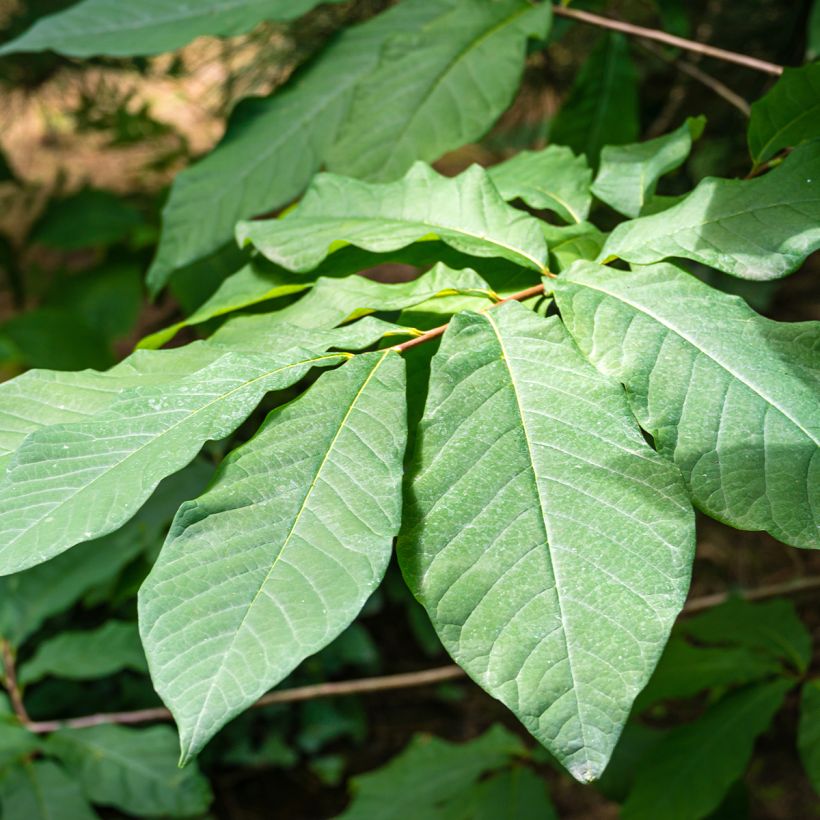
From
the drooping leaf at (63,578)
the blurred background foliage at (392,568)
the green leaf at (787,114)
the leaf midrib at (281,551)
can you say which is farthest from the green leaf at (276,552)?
the drooping leaf at (63,578)

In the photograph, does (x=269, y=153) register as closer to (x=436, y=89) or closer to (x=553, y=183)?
(x=436, y=89)

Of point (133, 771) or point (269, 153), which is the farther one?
point (133, 771)

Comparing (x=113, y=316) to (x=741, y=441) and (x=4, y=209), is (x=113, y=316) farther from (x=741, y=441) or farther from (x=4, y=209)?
(x=741, y=441)

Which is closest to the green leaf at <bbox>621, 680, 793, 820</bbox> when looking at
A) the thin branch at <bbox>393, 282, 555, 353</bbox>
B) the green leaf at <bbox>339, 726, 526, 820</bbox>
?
the green leaf at <bbox>339, 726, 526, 820</bbox>

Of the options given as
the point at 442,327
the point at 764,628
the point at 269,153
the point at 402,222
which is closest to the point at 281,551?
the point at 442,327

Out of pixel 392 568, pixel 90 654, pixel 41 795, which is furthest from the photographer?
pixel 392 568

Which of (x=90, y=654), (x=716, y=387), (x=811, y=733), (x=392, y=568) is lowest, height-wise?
(x=392, y=568)

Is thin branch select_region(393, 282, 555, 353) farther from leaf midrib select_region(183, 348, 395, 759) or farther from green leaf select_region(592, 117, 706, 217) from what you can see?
green leaf select_region(592, 117, 706, 217)
